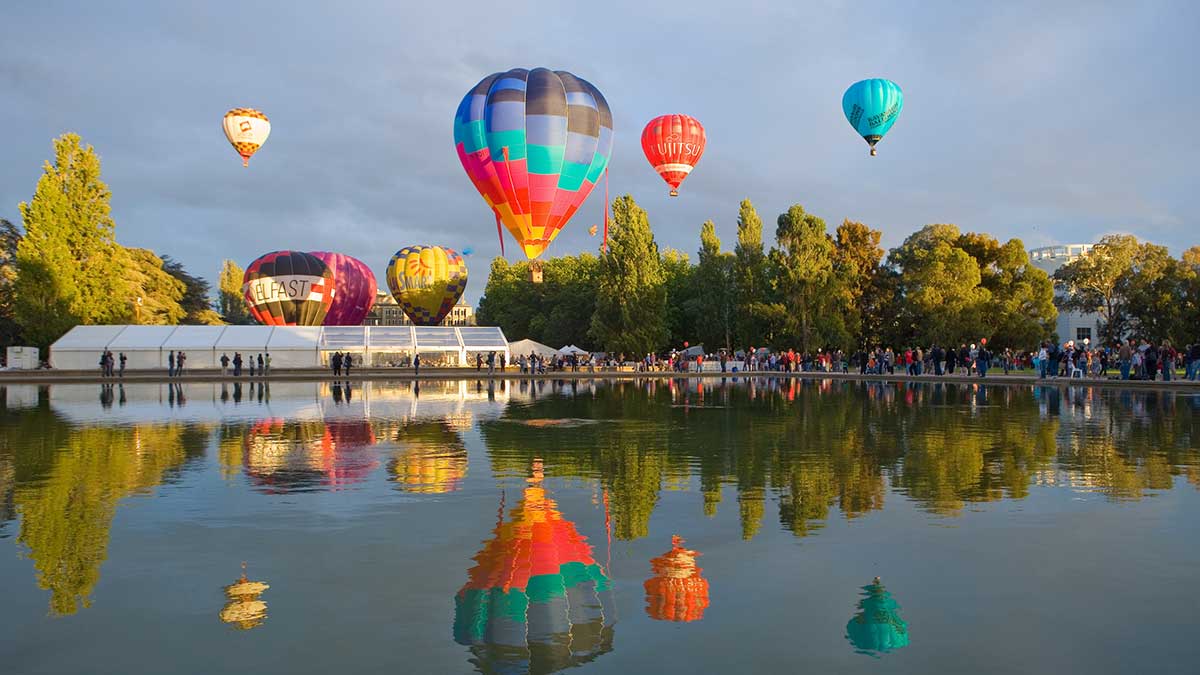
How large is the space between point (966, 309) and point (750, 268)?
14.4 metres

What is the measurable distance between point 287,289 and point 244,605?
206 feet

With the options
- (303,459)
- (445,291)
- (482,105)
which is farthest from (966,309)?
(303,459)

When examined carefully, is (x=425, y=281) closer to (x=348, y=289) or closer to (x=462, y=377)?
(x=348, y=289)

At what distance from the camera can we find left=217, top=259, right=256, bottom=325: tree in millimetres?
126125

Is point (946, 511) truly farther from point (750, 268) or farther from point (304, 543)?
point (750, 268)

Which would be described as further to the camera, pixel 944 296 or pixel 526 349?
pixel 526 349

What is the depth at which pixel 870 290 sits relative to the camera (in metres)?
61.8

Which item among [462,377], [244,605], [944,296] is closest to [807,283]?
[944,296]

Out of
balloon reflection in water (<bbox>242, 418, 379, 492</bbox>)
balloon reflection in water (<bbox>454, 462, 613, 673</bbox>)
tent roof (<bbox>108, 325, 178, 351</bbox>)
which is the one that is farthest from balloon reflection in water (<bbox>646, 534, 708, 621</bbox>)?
tent roof (<bbox>108, 325, 178, 351</bbox>)

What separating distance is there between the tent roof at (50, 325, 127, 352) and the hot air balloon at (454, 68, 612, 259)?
988 inches

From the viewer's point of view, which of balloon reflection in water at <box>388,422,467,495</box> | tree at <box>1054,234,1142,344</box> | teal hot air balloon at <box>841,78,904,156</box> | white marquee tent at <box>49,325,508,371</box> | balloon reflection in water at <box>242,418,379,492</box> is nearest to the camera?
balloon reflection in water at <box>388,422,467,495</box>

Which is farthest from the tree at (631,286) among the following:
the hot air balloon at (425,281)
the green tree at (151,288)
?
the green tree at (151,288)

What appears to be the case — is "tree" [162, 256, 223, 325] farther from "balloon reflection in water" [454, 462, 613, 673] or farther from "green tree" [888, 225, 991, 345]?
"balloon reflection in water" [454, 462, 613, 673]

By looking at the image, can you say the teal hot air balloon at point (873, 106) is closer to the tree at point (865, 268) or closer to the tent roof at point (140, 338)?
the tree at point (865, 268)
